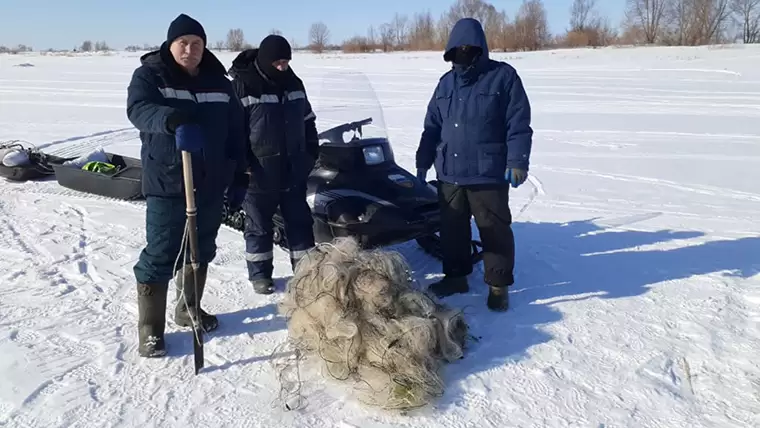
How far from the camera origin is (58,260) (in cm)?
421

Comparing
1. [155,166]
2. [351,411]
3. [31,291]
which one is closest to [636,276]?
[351,411]

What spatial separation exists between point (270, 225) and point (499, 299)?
1437 millimetres

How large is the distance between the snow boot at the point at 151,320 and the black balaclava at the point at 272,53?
1.32m

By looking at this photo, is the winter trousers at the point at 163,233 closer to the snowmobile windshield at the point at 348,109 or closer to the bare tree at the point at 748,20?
the snowmobile windshield at the point at 348,109

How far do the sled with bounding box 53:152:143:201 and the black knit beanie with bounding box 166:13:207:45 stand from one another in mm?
3176

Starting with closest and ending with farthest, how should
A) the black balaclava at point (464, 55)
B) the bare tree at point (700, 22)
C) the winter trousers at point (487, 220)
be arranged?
the black balaclava at point (464, 55), the winter trousers at point (487, 220), the bare tree at point (700, 22)

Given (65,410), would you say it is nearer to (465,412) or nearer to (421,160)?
(465,412)

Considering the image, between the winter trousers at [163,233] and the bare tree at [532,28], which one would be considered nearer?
the winter trousers at [163,233]

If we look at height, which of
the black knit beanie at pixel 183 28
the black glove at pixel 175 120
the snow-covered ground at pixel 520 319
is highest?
the black knit beanie at pixel 183 28

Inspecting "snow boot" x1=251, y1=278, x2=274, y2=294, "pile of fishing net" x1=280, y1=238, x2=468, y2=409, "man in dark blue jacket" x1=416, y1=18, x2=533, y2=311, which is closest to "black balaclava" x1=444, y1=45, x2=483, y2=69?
"man in dark blue jacket" x1=416, y1=18, x2=533, y2=311

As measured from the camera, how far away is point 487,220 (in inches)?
135

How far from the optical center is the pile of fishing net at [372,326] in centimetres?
258

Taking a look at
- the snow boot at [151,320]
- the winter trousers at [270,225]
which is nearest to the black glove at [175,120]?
the snow boot at [151,320]

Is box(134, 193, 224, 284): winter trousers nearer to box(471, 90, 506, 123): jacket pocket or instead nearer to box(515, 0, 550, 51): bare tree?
box(471, 90, 506, 123): jacket pocket
